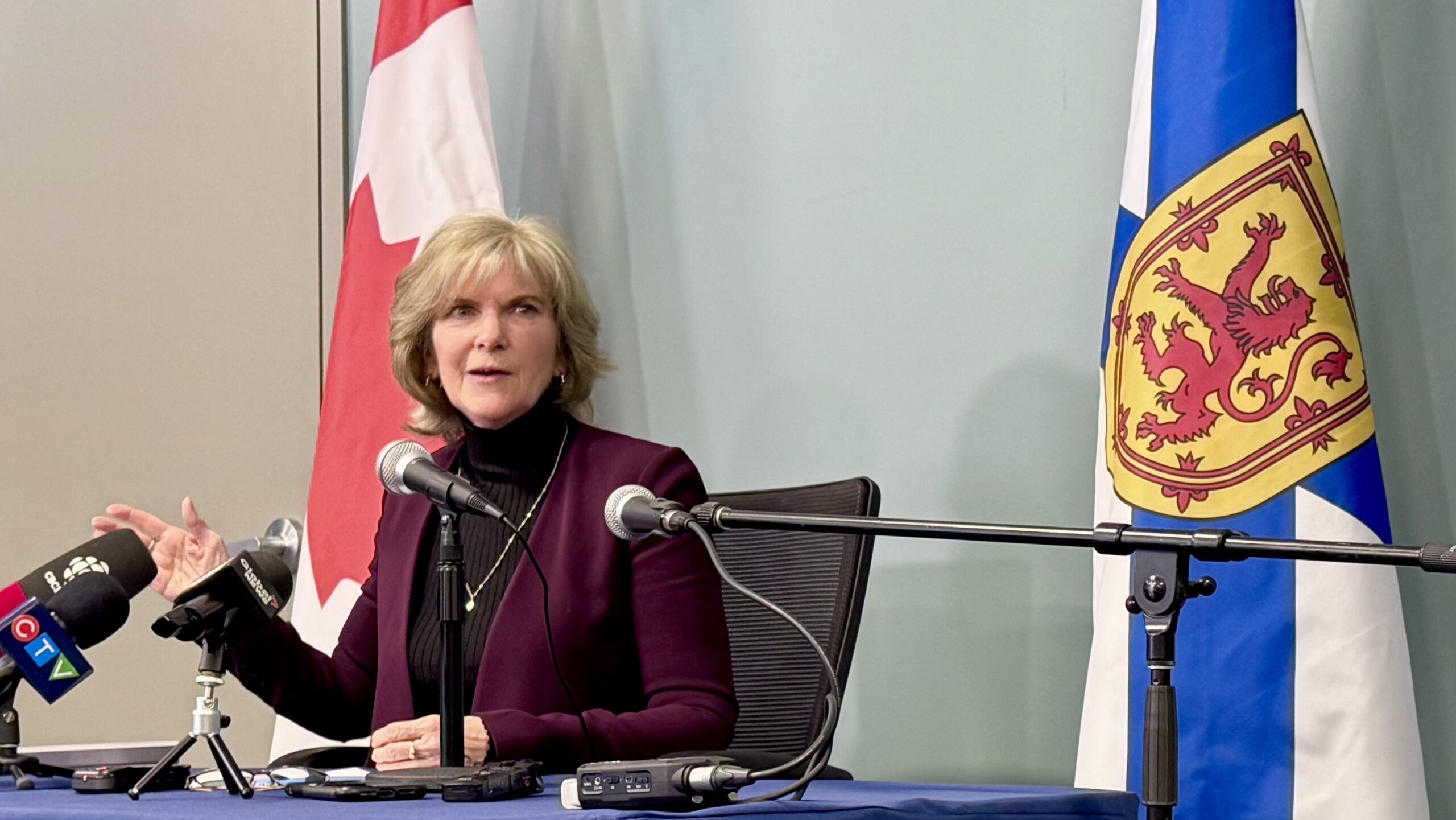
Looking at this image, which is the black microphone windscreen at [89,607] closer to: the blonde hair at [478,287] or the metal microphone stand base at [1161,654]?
the blonde hair at [478,287]

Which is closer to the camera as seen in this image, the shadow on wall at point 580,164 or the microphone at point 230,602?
the microphone at point 230,602

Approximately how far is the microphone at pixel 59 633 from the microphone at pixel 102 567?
2 cm

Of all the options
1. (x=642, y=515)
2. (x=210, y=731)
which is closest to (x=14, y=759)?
(x=210, y=731)

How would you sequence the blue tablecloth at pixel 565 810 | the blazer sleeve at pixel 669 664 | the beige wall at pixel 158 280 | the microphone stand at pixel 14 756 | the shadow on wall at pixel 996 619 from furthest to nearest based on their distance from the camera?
A: the beige wall at pixel 158 280, the shadow on wall at pixel 996 619, the blazer sleeve at pixel 669 664, the microphone stand at pixel 14 756, the blue tablecloth at pixel 565 810

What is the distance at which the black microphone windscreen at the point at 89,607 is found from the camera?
1564 millimetres

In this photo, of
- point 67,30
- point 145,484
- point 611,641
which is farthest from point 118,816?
point 67,30

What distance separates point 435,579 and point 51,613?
24.5 inches

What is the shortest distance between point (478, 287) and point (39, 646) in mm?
804

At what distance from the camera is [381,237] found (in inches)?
116

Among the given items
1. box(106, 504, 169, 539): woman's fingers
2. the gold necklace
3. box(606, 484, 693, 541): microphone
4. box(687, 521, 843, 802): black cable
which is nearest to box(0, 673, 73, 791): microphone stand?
box(106, 504, 169, 539): woman's fingers

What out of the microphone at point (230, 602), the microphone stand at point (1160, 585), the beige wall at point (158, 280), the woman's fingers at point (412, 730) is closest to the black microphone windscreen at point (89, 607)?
the microphone at point (230, 602)

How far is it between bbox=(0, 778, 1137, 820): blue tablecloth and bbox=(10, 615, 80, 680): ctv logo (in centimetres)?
12

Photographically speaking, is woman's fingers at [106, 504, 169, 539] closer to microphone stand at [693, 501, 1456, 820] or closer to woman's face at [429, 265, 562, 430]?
woman's face at [429, 265, 562, 430]

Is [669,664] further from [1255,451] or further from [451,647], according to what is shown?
[1255,451]
